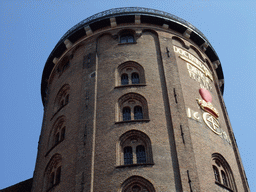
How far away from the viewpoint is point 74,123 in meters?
25.9

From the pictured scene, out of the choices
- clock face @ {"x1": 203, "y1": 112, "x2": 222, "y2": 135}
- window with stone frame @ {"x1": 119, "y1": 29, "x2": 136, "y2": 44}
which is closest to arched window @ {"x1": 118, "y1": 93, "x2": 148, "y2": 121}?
clock face @ {"x1": 203, "y1": 112, "x2": 222, "y2": 135}

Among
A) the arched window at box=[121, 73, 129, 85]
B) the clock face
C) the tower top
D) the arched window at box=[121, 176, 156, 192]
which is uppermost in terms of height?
the tower top

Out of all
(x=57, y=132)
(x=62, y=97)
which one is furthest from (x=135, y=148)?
(x=62, y=97)

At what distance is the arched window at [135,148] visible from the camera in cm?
2269

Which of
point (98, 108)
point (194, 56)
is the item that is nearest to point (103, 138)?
point (98, 108)

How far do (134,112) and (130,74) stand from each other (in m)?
3.47

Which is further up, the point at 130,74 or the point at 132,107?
the point at 130,74

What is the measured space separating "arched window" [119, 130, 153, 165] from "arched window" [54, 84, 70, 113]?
24.0 ft

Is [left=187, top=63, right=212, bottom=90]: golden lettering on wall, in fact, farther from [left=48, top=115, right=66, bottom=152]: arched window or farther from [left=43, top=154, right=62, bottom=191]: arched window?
[left=43, top=154, right=62, bottom=191]: arched window

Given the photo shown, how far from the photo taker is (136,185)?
21.4 m

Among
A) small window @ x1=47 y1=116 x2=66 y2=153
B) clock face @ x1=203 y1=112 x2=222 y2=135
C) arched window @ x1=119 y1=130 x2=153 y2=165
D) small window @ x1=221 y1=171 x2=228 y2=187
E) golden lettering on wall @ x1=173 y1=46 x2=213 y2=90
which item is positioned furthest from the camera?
golden lettering on wall @ x1=173 y1=46 x2=213 y2=90

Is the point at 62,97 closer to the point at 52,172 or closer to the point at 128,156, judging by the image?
the point at 52,172

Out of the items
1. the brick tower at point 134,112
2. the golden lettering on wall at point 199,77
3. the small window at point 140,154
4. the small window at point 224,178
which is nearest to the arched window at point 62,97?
the brick tower at point 134,112

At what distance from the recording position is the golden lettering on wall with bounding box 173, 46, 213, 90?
97.7ft
